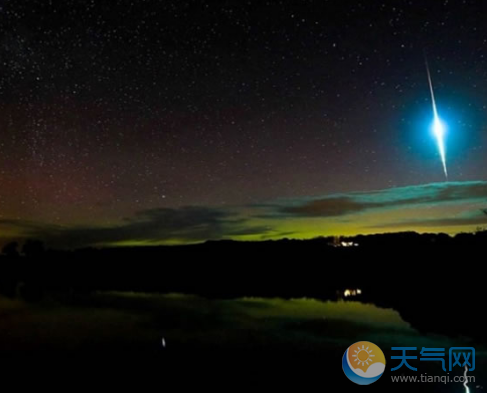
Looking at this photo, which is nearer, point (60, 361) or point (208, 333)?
point (60, 361)

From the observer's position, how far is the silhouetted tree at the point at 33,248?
11532 centimetres

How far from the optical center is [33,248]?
116 metres

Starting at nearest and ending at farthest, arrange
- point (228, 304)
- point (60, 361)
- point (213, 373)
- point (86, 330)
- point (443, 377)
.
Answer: point (443, 377)
point (213, 373)
point (60, 361)
point (86, 330)
point (228, 304)

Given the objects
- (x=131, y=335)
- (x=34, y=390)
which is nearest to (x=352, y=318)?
(x=131, y=335)

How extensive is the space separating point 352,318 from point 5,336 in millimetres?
13278

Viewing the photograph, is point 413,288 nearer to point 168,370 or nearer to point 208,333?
point 208,333

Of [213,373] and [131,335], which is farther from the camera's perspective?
[131,335]

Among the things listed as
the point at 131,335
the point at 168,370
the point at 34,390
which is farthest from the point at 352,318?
the point at 34,390

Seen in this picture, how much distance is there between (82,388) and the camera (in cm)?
995

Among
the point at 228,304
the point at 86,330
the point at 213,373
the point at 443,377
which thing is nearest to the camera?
the point at 443,377

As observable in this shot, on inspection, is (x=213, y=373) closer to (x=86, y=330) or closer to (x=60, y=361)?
(x=60, y=361)

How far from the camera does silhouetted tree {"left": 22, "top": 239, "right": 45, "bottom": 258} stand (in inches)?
4540

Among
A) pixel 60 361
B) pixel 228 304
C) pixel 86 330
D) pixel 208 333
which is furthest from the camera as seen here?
pixel 228 304

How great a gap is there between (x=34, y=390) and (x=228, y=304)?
17.0 m
